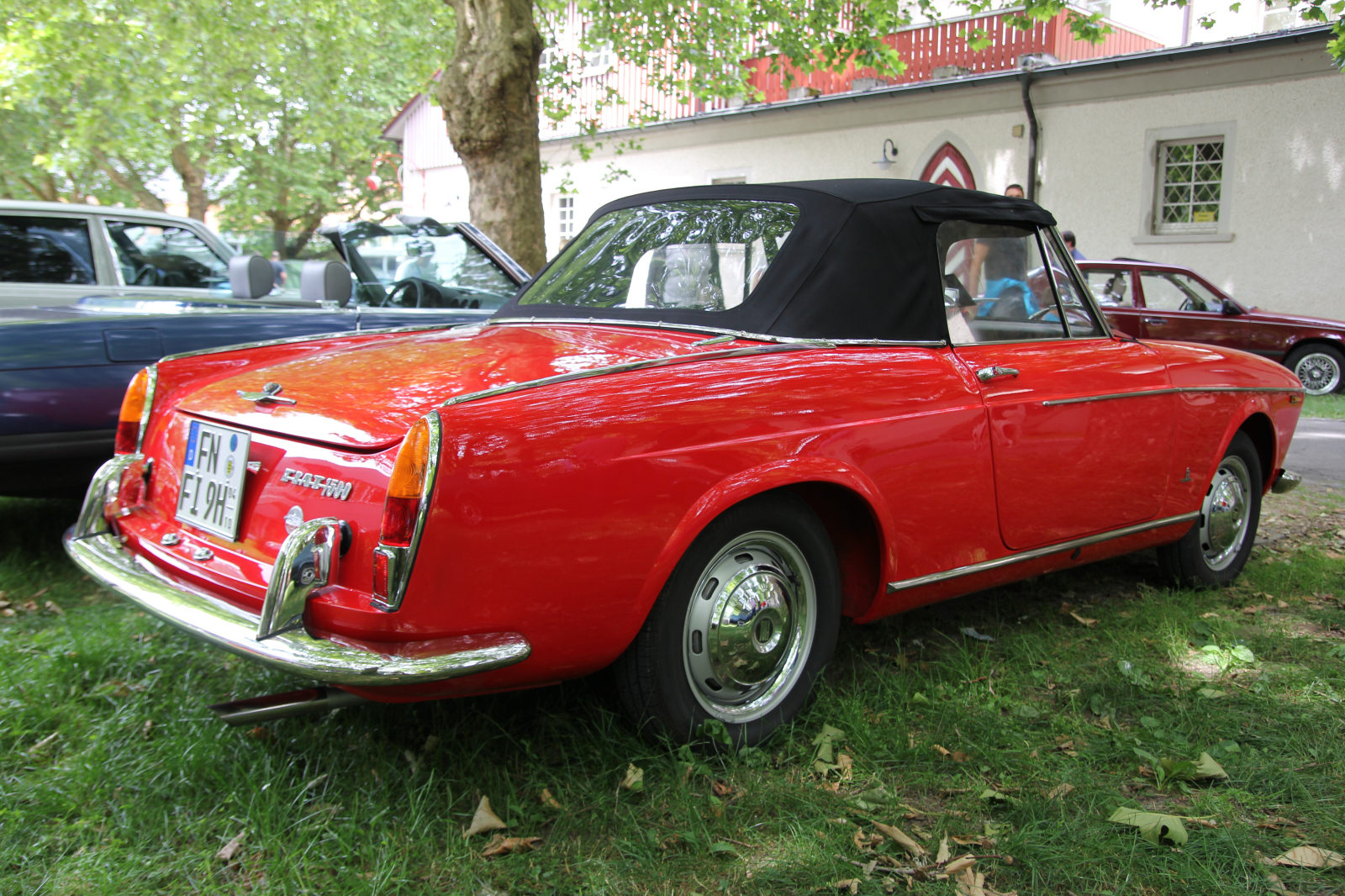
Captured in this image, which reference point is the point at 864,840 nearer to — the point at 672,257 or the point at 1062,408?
the point at 1062,408

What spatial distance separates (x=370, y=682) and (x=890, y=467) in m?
1.50

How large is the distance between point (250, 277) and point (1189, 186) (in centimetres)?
1361

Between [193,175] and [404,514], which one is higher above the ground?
[193,175]

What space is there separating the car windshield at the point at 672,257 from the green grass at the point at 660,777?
3.97ft

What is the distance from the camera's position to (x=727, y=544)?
260cm

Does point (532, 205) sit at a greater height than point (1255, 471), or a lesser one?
greater

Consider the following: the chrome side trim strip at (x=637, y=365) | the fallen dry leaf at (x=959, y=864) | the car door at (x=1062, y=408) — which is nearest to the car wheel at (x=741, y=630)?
the chrome side trim strip at (x=637, y=365)

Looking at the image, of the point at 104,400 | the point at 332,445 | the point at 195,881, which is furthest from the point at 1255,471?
the point at 104,400

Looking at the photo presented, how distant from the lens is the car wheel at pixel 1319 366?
39.7 feet

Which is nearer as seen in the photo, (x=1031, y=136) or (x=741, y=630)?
Answer: (x=741, y=630)

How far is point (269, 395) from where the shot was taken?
2.60 m

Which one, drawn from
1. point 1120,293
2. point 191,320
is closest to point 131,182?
point 1120,293

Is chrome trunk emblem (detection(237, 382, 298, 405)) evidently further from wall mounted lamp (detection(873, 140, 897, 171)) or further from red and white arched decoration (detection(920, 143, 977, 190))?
wall mounted lamp (detection(873, 140, 897, 171))

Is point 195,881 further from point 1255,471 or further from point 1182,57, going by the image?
point 1182,57
